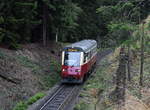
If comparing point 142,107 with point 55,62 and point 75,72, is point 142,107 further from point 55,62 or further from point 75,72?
point 55,62

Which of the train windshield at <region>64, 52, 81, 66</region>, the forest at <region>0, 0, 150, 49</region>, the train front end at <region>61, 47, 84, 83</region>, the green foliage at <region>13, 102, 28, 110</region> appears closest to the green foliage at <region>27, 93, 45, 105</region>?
the green foliage at <region>13, 102, 28, 110</region>

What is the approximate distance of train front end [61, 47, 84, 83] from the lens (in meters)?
22.3

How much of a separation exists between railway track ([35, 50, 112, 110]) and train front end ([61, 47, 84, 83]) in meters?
0.70

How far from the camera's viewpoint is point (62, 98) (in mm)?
19203

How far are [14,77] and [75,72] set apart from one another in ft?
17.1

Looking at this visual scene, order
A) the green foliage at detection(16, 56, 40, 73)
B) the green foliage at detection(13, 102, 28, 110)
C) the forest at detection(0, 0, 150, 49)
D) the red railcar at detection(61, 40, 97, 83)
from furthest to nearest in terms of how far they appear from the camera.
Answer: the green foliage at detection(16, 56, 40, 73) → the red railcar at detection(61, 40, 97, 83) → the green foliage at detection(13, 102, 28, 110) → the forest at detection(0, 0, 150, 49)

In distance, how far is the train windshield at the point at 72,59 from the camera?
22.4 metres

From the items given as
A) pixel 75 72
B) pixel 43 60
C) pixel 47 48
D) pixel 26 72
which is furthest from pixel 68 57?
pixel 47 48

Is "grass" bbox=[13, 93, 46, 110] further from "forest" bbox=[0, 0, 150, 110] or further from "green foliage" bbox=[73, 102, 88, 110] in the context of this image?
"green foliage" bbox=[73, 102, 88, 110]

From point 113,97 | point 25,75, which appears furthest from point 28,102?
point 113,97

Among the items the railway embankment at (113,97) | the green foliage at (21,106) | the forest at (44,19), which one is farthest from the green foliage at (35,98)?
the forest at (44,19)

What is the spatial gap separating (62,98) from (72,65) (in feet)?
13.0

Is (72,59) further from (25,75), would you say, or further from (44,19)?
(44,19)

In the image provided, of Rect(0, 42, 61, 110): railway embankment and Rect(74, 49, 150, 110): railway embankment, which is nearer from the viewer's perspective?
Rect(74, 49, 150, 110): railway embankment
